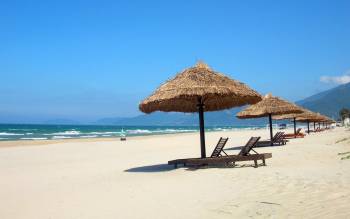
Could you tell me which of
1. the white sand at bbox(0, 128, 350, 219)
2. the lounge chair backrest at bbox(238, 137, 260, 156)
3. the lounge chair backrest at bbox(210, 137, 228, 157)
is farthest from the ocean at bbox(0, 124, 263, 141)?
the white sand at bbox(0, 128, 350, 219)

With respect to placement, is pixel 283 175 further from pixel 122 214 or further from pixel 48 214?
pixel 48 214

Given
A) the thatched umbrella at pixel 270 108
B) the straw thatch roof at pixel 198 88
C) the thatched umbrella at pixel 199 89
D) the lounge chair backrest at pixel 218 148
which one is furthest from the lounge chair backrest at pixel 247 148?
the thatched umbrella at pixel 270 108

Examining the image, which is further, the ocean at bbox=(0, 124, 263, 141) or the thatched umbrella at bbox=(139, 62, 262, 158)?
the ocean at bbox=(0, 124, 263, 141)

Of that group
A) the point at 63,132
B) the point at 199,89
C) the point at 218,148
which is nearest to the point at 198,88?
the point at 199,89

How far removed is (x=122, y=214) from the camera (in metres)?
5.17

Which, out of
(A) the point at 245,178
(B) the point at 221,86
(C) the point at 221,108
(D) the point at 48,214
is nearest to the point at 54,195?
(D) the point at 48,214

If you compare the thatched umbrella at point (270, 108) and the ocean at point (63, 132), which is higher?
the thatched umbrella at point (270, 108)

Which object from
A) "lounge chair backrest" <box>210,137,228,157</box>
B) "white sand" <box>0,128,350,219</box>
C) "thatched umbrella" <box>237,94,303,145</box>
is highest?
"thatched umbrella" <box>237,94,303,145</box>

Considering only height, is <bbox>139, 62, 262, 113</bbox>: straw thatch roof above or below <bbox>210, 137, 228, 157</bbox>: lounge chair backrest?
above

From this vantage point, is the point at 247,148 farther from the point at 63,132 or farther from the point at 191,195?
the point at 63,132

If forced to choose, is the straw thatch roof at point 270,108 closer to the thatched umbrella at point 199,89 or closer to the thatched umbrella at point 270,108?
the thatched umbrella at point 270,108

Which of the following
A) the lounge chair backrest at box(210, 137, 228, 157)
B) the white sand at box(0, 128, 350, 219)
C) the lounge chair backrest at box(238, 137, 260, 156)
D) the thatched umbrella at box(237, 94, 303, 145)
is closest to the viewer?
the white sand at box(0, 128, 350, 219)

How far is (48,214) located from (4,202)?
1.51 meters

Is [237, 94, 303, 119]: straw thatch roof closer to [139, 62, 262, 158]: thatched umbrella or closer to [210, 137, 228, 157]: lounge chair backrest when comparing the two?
[139, 62, 262, 158]: thatched umbrella
